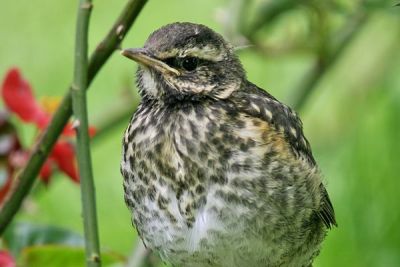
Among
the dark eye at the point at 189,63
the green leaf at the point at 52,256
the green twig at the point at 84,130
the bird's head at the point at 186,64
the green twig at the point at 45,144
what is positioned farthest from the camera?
the dark eye at the point at 189,63

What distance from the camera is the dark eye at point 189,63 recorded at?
334cm

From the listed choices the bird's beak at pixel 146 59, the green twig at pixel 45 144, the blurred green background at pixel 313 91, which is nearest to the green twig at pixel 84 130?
the green twig at pixel 45 144

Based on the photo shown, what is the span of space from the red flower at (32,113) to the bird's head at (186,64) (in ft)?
0.86

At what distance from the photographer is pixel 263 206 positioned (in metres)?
3.25

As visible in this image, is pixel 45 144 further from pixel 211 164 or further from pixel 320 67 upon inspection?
pixel 320 67

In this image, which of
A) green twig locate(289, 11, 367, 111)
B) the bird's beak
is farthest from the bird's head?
green twig locate(289, 11, 367, 111)

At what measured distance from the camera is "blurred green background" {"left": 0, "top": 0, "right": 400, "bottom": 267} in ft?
14.1

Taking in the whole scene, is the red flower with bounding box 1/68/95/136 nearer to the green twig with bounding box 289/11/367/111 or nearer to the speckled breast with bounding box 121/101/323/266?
the speckled breast with bounding box 121/101/323/266

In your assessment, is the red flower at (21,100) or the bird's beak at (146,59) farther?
the red flower at (21,100)

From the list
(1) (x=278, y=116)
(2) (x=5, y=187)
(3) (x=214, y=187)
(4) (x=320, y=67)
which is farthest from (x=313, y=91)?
(2) (x=5, y=187)

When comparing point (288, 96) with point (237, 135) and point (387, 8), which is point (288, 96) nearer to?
point (387, 8)

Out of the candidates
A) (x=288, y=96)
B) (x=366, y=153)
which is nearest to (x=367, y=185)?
(x=366, y=153)

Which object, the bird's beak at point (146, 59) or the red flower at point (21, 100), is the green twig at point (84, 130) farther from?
the red flower at point (21, 100)

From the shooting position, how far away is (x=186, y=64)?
335 cm
